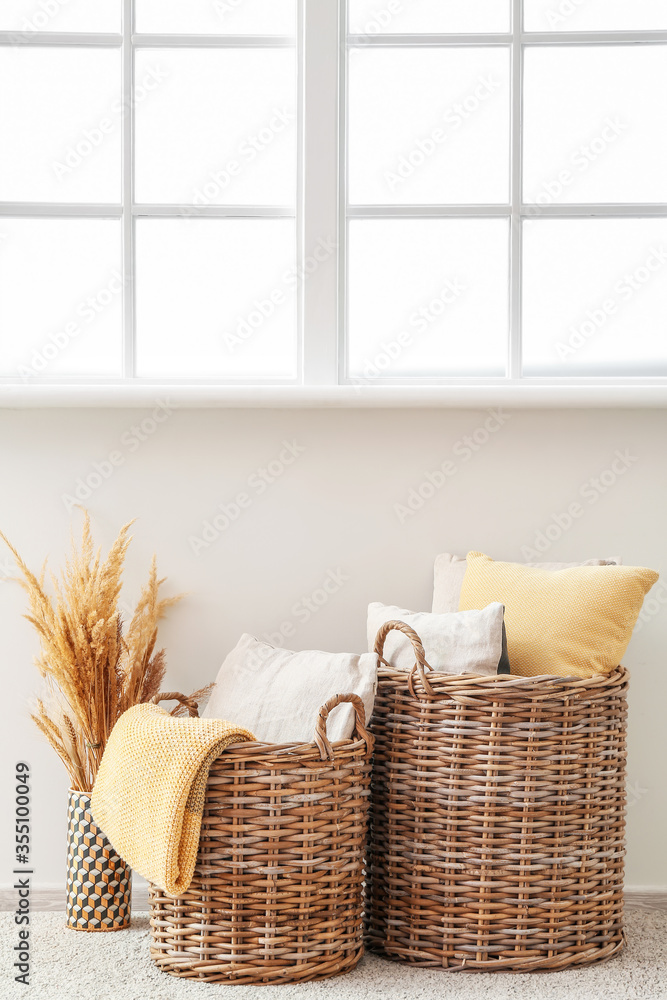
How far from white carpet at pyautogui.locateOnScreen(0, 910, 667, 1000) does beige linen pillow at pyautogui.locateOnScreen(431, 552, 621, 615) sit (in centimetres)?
66

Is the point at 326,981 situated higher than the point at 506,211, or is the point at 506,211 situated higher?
the point at 506,211

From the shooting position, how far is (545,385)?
1838 mm

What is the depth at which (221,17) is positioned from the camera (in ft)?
6.27

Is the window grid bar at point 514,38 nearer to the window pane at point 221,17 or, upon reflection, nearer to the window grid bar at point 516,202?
the window grid bar at point 516,202

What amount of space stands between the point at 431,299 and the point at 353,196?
292 millimetres

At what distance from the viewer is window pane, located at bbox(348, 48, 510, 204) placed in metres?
1.91

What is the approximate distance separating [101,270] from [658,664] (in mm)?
1514

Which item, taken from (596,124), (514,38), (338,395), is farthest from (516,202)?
(338,395)

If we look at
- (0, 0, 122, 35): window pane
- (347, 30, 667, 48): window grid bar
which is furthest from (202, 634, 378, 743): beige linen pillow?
(0, 0, 122, 35): window pane

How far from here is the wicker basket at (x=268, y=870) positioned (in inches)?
51.0

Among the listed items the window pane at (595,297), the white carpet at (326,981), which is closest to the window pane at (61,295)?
the window pane at (595,297)

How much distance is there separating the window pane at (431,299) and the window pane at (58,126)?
0.61m

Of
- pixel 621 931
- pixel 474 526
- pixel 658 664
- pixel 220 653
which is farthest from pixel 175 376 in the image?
pixel 621 931

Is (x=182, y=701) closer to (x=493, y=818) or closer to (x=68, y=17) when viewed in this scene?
(x=493, y=818)
